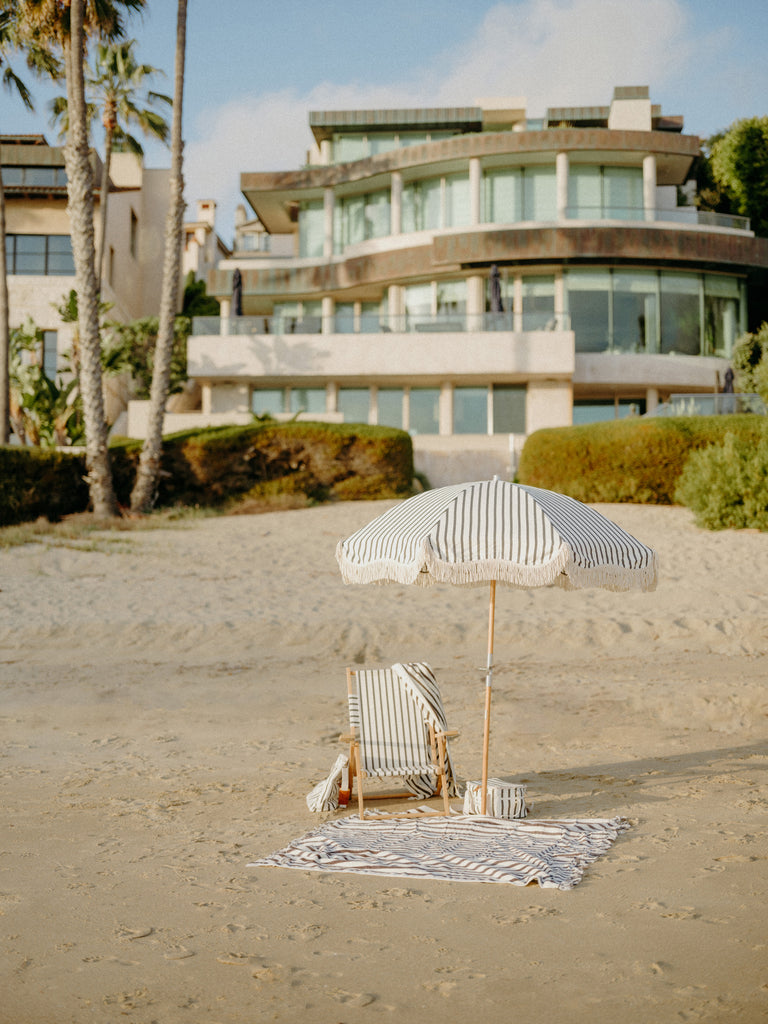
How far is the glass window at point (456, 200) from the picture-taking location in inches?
1400

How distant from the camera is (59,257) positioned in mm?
37719

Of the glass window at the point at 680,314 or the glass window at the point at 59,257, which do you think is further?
the glass window at the point at 59,257

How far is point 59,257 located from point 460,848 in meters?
35.9

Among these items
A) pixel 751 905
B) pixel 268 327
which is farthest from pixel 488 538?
pixel 268 327

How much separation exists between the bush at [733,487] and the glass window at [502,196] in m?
18.1

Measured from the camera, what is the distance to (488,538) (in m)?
6.07

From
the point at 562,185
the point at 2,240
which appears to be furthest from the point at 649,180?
the point at 2,240

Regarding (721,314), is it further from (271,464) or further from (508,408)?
(271,464)

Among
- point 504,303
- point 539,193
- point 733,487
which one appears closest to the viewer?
point 733,487

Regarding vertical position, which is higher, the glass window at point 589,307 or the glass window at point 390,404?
the glass window at point 589,307

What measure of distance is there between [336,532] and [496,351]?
13002 mm

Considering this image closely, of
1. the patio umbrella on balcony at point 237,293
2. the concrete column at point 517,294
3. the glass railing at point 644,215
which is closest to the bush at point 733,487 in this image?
the concrete column at point 517,294

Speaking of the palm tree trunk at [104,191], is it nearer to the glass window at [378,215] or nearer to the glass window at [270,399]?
the glass window at [270,399]

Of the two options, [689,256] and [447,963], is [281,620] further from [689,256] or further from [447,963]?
[689,256]
